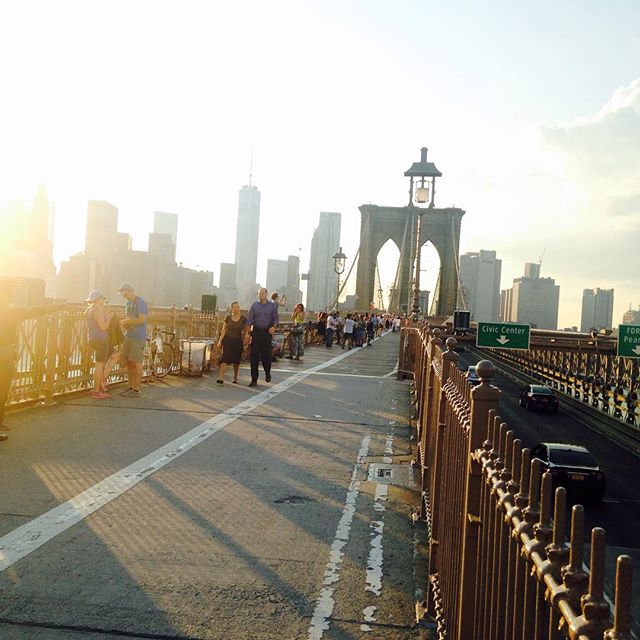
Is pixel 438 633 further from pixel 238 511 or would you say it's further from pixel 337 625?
pixel 238 511

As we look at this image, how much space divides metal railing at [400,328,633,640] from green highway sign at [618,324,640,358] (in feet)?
110

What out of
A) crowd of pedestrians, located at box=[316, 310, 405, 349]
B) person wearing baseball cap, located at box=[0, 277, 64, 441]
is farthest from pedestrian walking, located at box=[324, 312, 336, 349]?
person wearing baseball cap, located at box=[0, 277, 64, 441]

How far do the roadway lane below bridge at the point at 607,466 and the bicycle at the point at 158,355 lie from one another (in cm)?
621

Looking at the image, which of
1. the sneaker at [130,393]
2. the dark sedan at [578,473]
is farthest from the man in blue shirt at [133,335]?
the dark sedan at [578,473]

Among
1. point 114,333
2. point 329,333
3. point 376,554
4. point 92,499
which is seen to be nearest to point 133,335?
point 114,333

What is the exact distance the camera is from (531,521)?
196 cm

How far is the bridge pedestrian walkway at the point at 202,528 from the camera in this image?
3898 millimetres

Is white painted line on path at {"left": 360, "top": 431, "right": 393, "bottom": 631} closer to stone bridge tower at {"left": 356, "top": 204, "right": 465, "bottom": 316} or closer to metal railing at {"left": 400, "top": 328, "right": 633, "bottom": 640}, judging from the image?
metal railing at {"left": 400, "top": 328, "right": 633, "bottom": 640}

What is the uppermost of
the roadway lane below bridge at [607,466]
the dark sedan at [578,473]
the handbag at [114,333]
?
the handbag at [114,333]

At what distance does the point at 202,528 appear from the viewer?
17.5 feet

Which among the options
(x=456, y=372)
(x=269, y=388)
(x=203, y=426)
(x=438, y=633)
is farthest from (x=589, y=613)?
(x=269, y=388)

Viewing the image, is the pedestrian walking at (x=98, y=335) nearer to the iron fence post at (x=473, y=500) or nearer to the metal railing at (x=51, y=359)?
the metal railing at (x=51, y=359)

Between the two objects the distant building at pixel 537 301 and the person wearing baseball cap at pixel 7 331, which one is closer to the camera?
the person wearing baseball cap at pixel 7 331

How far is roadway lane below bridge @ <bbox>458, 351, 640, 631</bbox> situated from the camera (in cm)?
1541
